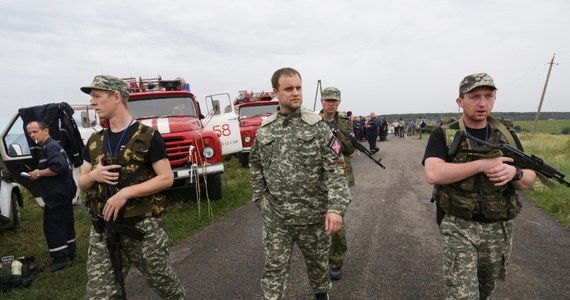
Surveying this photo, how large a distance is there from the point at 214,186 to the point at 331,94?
3.95m

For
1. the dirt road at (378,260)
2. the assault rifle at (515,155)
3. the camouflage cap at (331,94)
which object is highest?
the camouflage cap at (331,94)

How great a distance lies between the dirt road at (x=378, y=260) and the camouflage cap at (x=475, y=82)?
6.72 ft

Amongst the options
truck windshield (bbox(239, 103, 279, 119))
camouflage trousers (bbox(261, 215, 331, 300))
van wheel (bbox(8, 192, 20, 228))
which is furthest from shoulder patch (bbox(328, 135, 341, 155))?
truck windshield (bbox(239, 103, 279, 119))

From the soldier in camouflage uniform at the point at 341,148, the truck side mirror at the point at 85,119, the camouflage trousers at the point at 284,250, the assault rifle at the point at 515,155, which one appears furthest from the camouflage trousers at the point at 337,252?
the truck side mirror at the point at 85,119

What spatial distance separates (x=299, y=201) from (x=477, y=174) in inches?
47.8

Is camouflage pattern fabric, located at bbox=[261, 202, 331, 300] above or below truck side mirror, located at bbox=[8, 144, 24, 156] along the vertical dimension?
below

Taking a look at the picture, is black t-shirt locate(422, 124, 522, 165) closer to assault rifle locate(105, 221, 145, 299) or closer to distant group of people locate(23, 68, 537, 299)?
distant group of people locate(23, 68, 537, 299)

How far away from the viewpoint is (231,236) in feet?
16.4

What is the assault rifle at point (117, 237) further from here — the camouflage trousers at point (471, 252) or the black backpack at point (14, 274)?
the black backpack at point (14, 274)

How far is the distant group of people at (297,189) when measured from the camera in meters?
2.21

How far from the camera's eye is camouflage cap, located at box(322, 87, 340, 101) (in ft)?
11.9

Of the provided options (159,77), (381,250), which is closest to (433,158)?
(381,250)

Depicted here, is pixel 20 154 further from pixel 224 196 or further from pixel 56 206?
pixel 224 196

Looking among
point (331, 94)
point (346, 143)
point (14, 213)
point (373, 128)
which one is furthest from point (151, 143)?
point (373, 128)
